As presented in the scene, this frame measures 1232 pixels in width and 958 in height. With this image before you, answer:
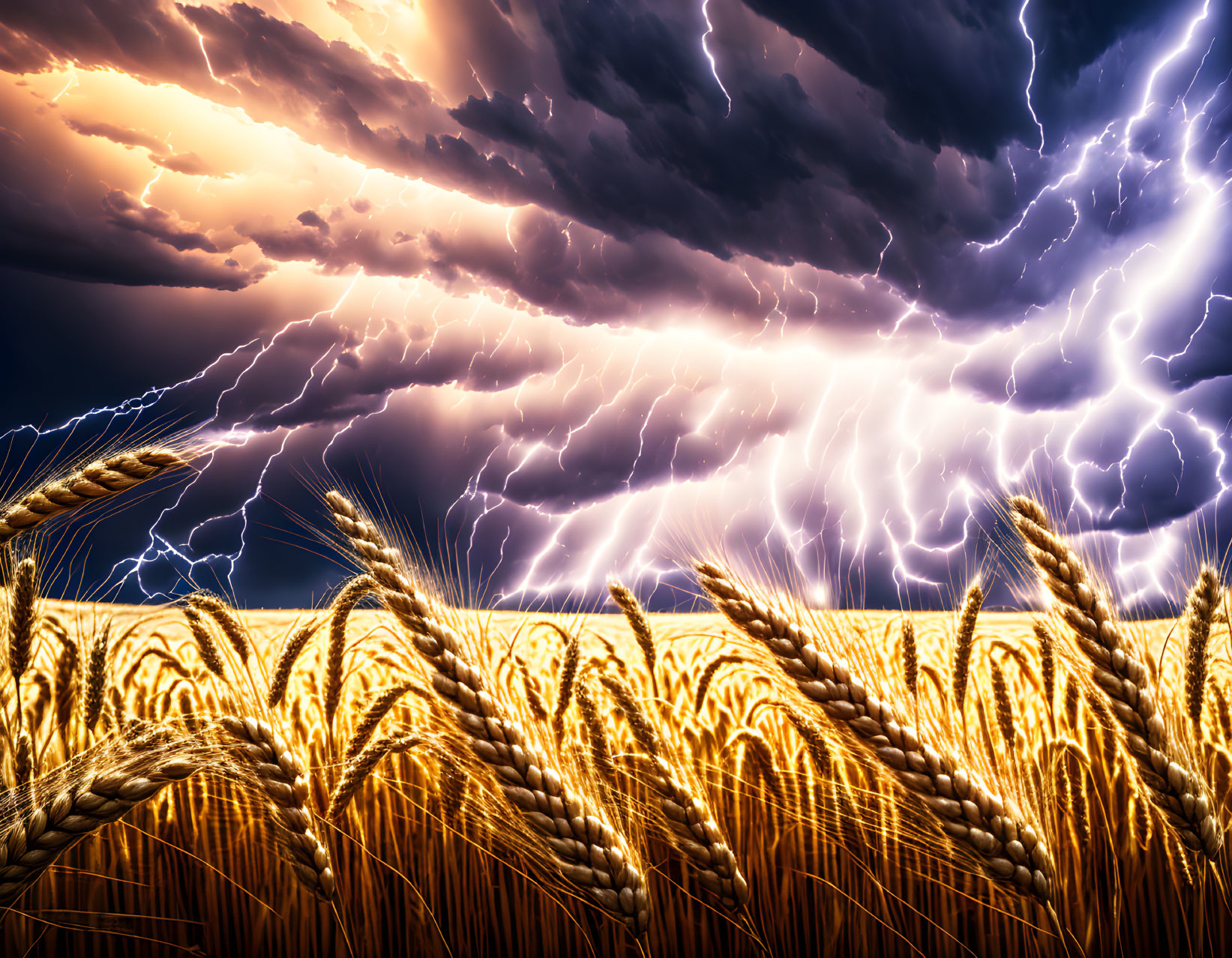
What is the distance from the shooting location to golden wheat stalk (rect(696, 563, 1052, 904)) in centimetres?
103

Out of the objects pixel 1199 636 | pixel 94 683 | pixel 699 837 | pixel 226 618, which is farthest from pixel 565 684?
pixel 1199 636

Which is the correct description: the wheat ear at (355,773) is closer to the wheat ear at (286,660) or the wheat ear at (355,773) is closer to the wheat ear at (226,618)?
the wheat ear at (286,660)

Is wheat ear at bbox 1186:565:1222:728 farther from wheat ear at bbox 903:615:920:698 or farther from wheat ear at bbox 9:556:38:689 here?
wheat ear at bbox 9:556:38:689

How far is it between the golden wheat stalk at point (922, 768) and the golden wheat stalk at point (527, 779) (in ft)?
1.48

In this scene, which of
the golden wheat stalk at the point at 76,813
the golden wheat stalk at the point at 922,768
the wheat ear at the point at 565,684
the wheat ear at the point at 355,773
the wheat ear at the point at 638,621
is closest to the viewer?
the golden wheat stalk at the point at 76,813

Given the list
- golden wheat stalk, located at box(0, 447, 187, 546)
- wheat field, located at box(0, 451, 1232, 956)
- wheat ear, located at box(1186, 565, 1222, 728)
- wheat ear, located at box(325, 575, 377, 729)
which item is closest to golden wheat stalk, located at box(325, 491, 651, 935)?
wheat field, located at box(0, 451, 1232, 956)

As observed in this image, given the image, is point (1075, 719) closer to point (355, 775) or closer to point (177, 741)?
point (355, 775)

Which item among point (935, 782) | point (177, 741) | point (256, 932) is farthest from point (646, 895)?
point (256, 932)

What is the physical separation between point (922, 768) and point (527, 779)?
2.37 ft

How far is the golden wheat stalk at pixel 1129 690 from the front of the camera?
1111 mm

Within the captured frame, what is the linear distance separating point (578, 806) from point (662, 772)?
0.18 m

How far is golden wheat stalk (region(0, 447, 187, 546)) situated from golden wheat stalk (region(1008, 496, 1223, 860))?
1874 millimetres

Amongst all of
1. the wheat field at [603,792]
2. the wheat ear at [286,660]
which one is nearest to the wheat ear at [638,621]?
the wheat field at [603,792]

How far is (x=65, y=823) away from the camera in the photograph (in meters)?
0.91
